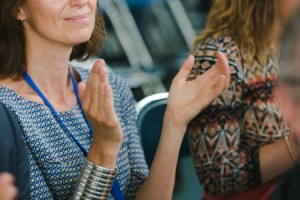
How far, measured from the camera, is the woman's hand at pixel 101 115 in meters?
1.62

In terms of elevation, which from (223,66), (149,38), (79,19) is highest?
(79,19)

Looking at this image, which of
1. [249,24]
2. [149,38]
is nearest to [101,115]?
[249,24]

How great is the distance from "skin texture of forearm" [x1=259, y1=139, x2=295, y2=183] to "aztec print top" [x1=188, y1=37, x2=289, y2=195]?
21mm

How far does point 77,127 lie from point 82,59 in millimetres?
365

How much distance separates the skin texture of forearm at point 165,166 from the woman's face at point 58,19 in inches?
13.9

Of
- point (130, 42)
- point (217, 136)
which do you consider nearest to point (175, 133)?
point (217, 136)

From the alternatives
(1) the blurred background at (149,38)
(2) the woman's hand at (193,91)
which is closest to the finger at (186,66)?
(2) the woman's hand at (193,91)

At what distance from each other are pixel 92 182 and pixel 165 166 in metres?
0.35

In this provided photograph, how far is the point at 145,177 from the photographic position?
6.84 feet

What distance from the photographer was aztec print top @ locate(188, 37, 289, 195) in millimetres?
2166

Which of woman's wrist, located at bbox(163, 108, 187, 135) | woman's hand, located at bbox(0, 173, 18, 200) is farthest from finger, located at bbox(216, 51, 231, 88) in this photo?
woman's hand, located at bbox(0, 173, 18, 200)

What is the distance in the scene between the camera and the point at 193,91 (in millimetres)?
1953

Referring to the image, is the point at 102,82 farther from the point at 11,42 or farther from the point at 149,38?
the point at 149,38

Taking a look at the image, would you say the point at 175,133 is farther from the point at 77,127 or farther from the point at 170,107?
the point at 77,127
